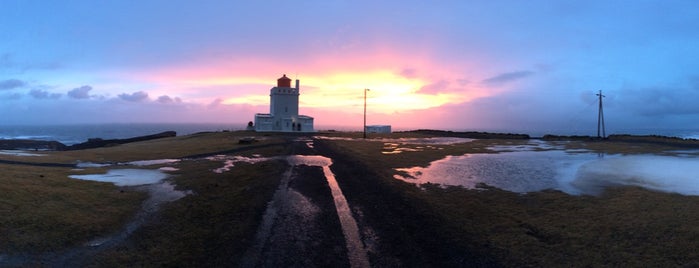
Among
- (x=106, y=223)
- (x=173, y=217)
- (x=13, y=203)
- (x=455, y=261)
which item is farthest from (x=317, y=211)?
(x=13, y=203)

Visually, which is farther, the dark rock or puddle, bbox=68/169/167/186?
the dark rock

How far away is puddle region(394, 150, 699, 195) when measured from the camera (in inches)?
734

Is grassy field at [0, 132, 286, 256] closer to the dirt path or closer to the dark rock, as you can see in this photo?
the dirt path

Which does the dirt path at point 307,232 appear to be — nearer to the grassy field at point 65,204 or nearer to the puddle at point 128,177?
the grassy field at point 65,204

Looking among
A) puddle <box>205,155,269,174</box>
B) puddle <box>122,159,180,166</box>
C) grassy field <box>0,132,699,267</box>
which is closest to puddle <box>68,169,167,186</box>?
grassy field <box>0,132,699,267</box>

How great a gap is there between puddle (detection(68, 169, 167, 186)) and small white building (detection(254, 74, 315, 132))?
162 feet

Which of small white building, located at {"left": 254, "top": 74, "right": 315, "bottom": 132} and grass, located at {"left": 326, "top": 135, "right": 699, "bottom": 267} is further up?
small white building, located at {"left": 254, "top": 74, "right": 315, "bottom": 132}

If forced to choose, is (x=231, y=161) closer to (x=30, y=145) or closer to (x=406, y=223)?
(x=406, y=223)

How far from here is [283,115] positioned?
2916 inches

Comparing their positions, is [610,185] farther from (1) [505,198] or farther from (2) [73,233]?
(2) [73,233]

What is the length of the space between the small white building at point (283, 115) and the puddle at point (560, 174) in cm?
4768

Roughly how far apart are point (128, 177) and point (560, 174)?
23.9 meters

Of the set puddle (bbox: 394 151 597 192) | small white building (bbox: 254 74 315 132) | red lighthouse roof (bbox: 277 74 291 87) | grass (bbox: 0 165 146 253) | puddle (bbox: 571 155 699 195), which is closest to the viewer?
grass (bbox: 0 165 146 253)

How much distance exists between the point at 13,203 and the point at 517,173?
2309 cm
